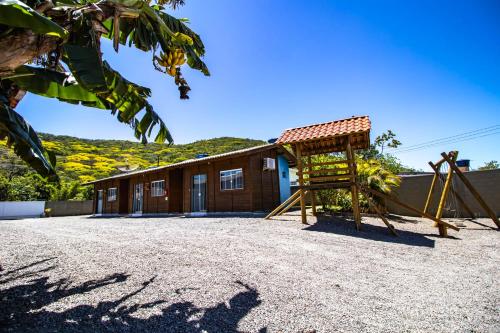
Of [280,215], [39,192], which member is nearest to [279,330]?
[280,215]

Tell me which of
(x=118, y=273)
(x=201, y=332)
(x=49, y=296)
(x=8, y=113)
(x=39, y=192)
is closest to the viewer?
(x=201, y=332)

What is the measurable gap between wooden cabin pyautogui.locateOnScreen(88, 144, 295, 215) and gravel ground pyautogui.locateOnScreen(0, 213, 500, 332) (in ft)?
23.7

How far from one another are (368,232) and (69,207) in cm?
3091

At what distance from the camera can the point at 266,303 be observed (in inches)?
120

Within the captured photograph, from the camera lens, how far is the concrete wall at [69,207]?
87.6 feet

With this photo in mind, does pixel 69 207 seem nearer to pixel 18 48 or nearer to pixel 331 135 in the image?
pixel 331 135

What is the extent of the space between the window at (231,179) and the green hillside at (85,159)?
44.6 feet

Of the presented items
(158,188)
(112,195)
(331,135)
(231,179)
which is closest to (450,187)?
(331,135)

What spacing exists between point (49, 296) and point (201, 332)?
225 cm

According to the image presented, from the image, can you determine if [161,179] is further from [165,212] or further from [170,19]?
[170,19]

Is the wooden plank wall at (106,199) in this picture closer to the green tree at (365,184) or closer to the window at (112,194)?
the window at (112,194)

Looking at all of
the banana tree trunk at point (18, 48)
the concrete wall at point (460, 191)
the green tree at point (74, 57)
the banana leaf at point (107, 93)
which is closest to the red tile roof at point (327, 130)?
the green tree at point (74, 57)

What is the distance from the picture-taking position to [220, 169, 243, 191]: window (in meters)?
13.9

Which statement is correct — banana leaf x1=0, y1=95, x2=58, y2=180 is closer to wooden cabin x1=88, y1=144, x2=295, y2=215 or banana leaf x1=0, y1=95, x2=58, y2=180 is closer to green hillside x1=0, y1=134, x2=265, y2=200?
wooden cabin x1=88, y1=144, x2=295, y2=215
